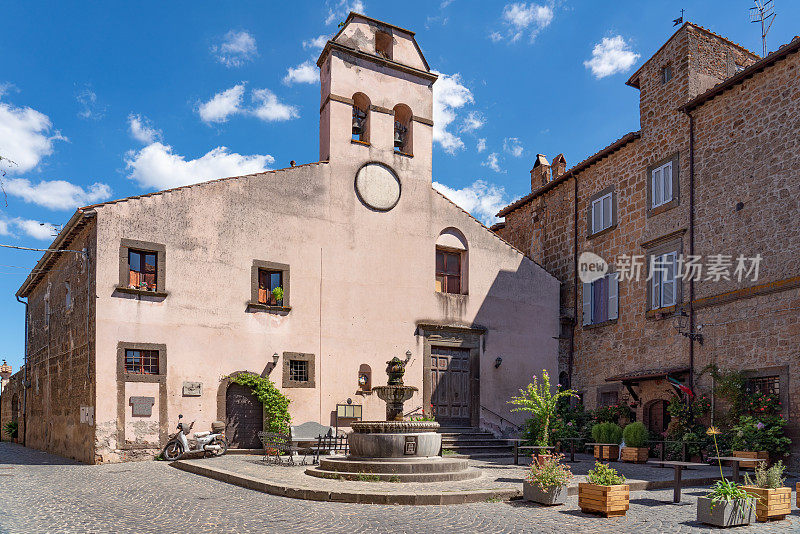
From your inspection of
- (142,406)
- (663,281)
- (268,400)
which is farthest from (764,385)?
(142,406)

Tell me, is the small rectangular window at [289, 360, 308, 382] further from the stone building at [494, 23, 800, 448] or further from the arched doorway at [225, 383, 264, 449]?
the stone building at [494, 23, 800, 448]

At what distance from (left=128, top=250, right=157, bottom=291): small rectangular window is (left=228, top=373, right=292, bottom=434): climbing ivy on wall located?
3193mm

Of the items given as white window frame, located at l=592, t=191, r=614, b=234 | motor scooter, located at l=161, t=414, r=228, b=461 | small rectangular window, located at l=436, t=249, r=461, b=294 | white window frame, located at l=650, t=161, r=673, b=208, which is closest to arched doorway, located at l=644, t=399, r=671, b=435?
white window frame, located at l=650, t=161, r=673, b=208

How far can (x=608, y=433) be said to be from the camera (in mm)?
17531

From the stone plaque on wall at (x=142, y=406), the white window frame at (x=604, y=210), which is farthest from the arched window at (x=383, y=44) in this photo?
the stone plaque on wall at (x=142, y=406)

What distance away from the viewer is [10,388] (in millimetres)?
32406

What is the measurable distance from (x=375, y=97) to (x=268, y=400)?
9.75 m

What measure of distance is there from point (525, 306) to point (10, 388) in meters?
25.3

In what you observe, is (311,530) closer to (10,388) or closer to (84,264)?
(84,264)

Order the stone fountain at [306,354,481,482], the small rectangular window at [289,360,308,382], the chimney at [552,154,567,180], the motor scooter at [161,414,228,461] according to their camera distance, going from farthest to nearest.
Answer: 1. the chimney at [552,154,567,180]
2. the small rectangular window at [289,360,308,382]
3. the motor scooter at [161,414,228,461]
4. the stone fountain at [306,354,481,482]

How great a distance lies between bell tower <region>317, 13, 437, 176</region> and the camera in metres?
20.3

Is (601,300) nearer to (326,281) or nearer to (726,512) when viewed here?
(326,281)

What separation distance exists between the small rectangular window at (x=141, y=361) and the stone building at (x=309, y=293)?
2 cm

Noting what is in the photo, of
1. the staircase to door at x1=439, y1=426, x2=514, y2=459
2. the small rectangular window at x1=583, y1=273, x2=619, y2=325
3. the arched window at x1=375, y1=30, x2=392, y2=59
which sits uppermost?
the arched window at x1=375, y1=30, x2=392, y2=59
